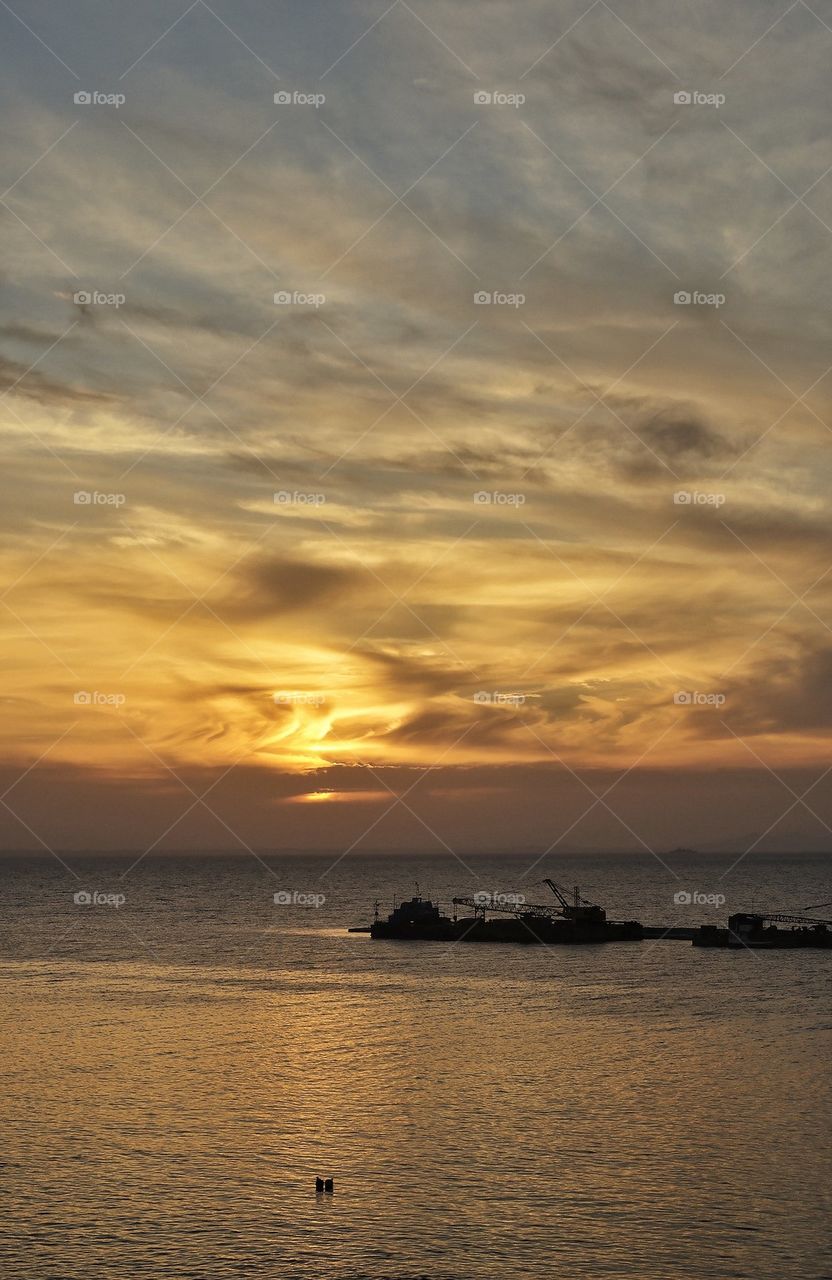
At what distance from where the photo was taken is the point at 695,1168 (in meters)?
49.0

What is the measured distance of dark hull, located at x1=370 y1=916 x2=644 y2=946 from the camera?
160m

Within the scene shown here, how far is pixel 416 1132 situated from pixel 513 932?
111 meters

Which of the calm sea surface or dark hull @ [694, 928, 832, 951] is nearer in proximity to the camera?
the calm sea surface

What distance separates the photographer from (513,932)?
16412 centimetres

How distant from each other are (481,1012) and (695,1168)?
4480 centimetres

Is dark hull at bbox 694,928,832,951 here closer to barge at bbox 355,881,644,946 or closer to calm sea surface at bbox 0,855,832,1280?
barge at bbox 355,881,644,946

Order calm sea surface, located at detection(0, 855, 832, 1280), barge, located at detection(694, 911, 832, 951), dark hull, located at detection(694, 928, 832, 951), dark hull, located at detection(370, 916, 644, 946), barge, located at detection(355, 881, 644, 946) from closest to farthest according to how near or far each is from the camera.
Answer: calm sea surface, located at detection(0, 855, 832, 1280) → dark hull, located at detection(694, 928, 832, 951) → barge, located at detection(694, 911, 832, 951) → dark hull, located at detection(370, 916, 644, 946) → barge, located at detection(355, 881, 644, 946)

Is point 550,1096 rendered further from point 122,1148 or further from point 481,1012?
point 481,1012

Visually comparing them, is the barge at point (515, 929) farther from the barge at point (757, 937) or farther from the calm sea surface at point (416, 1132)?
the calm sea surface at point (416, 1132)

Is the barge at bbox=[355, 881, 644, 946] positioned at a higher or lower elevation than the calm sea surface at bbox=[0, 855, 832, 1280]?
higher

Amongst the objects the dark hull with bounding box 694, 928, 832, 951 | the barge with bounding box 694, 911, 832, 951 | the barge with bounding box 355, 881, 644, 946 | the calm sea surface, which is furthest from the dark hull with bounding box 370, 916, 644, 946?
the calm sea surface

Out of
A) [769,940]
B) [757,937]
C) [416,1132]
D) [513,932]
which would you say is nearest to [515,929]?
[513,932]

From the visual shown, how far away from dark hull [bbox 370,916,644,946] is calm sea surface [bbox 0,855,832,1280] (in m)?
52.1

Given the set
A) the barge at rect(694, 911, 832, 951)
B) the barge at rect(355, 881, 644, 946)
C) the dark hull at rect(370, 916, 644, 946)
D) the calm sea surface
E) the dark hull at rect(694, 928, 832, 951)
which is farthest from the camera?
the barge at rect(355, 881, 644, 946)
